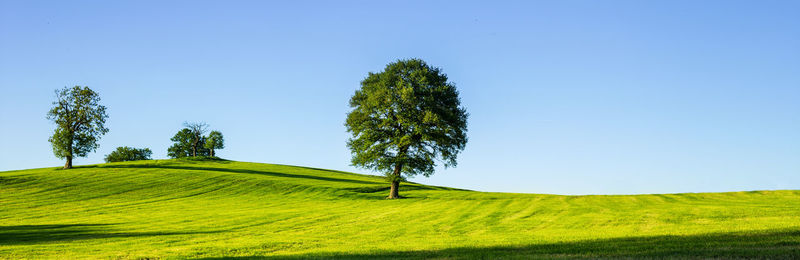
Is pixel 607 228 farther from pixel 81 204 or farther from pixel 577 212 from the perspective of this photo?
pixel 81 204

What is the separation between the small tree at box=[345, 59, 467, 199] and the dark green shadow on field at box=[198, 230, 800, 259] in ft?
104

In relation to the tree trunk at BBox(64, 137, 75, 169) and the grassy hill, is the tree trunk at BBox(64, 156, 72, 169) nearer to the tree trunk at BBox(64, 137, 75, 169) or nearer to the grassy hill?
the tree trunk at BBox(64, 137, 75, 169)

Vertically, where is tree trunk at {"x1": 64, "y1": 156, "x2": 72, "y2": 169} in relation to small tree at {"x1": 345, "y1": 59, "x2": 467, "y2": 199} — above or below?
below

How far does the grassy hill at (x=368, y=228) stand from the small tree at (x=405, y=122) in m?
5.44

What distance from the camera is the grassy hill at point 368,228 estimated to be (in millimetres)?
17109

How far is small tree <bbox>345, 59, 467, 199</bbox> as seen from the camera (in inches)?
1960

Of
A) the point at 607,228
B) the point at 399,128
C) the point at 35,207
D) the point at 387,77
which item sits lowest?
the point at 35,207

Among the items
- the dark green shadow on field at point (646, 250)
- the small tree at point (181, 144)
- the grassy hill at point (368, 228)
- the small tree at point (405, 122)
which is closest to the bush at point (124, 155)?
the small tree at point (181, 144)

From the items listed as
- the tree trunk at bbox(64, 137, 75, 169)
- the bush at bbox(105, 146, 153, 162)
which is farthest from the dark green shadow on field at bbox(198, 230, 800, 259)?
the bush at bbox(105, 146, 153, 162)

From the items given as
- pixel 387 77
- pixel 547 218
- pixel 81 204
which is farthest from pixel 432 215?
pixel 81 204

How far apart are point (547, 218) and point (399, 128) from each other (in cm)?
2262

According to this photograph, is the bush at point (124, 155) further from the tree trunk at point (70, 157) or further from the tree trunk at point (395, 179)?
the tree trunk at point (395, 179)

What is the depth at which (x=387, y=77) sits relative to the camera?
167 feet

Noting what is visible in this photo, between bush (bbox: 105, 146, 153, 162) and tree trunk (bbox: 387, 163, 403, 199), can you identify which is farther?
bush (bbox: 105, 146, 153, 162)
